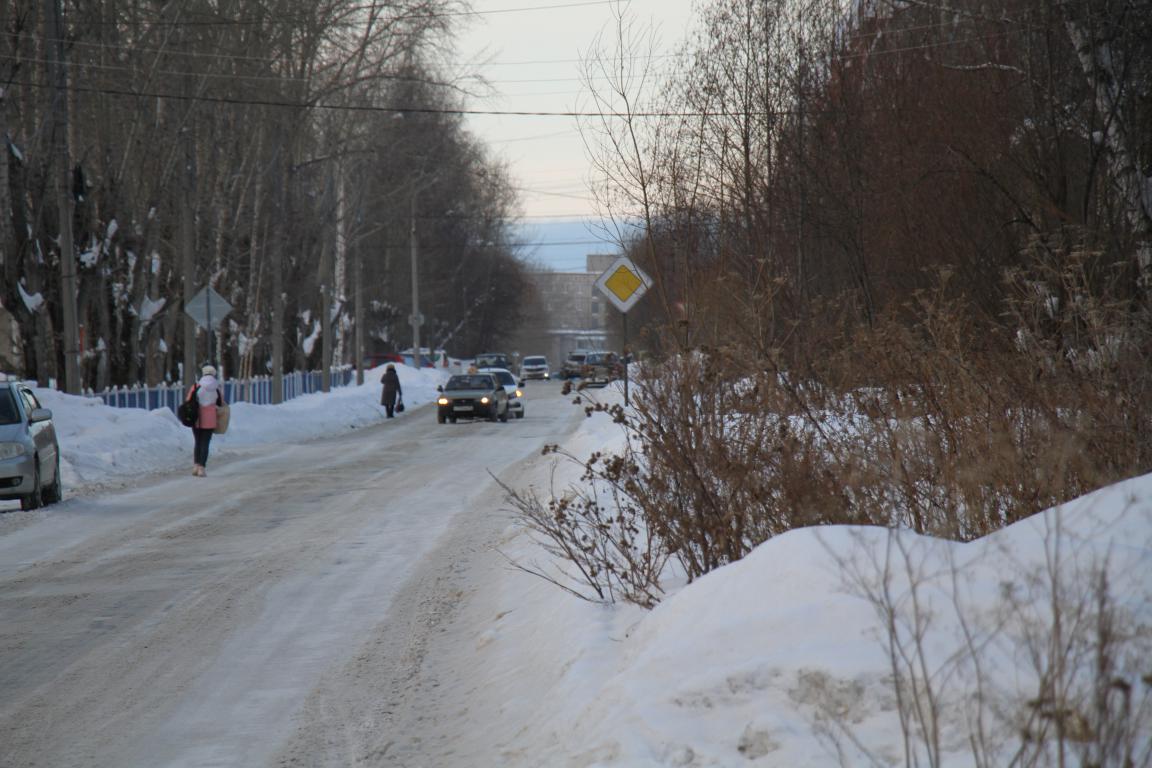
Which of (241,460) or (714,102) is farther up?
(714,102)

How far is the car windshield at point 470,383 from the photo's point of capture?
40.5m

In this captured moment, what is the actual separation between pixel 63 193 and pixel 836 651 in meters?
23.5

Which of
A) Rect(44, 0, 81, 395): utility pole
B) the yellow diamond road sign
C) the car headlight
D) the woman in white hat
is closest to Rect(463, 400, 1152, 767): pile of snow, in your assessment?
the car headlight

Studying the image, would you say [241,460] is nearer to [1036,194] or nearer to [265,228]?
[1036,194]

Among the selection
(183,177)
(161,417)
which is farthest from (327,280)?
(161,417)

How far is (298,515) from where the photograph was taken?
51.1ft

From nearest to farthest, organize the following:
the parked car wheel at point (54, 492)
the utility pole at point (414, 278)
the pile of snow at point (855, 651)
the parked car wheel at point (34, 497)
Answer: the pile of snow at point (855, 651) < the parked car wheel at point (34, 497) < the parked car wheel at point (54, 492) < the utility pole at point (414, 278)

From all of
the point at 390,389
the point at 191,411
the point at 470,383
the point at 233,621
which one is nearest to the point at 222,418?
the point at 191,411

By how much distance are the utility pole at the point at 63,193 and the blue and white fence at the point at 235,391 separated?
482cm

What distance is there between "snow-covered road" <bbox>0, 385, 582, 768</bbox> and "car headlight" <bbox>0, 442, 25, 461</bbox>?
0.88 meters

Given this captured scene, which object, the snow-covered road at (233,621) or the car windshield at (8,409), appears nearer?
→ the snow-covered road at (233,621)

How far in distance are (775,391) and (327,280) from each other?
145 feet

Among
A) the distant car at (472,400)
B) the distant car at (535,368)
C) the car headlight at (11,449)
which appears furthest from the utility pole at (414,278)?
the car headlight at (11,449)

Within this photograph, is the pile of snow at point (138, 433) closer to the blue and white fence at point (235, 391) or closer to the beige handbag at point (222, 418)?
the beige handbag at point (222, 418)
